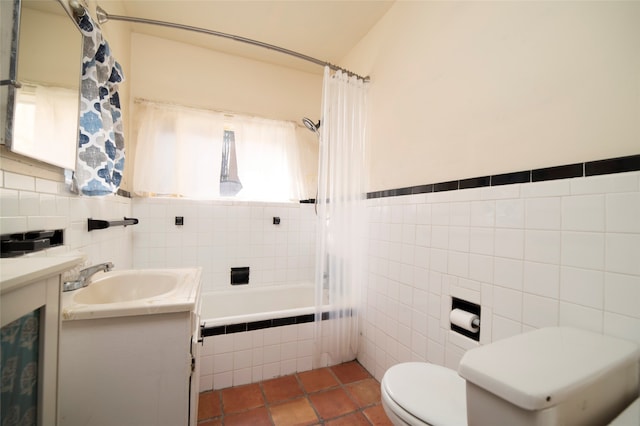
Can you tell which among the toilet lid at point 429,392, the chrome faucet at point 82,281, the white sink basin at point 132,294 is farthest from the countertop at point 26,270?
the toilet lid at point 429,392

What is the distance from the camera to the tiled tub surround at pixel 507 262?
75 centimetres

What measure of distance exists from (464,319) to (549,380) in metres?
0.66

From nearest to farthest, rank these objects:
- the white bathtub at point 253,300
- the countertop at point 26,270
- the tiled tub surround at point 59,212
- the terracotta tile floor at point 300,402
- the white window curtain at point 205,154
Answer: the countertop at point 26,270 < the tiled tub surround at point 59,212 < the terracotta tile floor at point 300,402 < the white window curtain at point 205,154 < the white bathtub at point 253,300

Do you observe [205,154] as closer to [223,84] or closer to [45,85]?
[223,84]

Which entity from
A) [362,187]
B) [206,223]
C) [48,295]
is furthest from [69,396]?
[362,187]

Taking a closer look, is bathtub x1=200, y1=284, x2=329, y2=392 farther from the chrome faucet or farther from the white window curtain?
the white window curtain

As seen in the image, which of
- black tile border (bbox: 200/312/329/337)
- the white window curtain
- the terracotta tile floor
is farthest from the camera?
the white window curtain

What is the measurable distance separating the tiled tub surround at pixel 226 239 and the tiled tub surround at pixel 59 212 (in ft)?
1.19

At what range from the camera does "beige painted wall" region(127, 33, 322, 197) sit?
6.82ft

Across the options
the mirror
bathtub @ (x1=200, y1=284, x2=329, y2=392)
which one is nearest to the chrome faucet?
the mirror

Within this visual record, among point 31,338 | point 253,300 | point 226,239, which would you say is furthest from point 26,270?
point 253,300

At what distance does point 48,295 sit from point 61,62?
1.00 meters

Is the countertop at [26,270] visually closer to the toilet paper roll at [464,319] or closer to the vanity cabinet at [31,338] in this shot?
the vanity cabinet at [31,338]

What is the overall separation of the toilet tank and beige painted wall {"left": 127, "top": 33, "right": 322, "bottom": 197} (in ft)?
6.91
